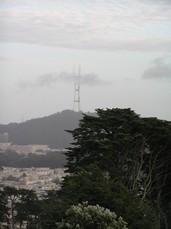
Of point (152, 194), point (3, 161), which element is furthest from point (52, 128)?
point (152, 194)

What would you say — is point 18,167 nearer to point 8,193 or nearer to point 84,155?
point 8,193

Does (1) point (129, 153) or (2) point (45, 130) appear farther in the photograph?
(2) point (45, 130)

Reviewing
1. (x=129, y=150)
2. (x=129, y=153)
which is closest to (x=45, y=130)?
(x=129, y=153)

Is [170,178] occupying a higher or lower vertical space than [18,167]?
higher

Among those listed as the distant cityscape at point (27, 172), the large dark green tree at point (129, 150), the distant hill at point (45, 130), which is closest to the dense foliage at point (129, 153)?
the large dark green tree at point (129, 150)

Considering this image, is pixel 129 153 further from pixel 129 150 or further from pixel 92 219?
pixel 92 219

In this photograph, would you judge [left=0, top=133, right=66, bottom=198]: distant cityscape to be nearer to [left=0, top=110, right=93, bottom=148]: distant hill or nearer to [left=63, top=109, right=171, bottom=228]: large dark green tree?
[left=0, top=110, right=93, bottom=148]: distant hill

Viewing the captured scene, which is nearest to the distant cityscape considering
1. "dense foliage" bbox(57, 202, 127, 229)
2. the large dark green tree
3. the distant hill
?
the distant hill

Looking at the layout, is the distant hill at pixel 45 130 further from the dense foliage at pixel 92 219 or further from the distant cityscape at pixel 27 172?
the dense foliage at pixel 92 219
